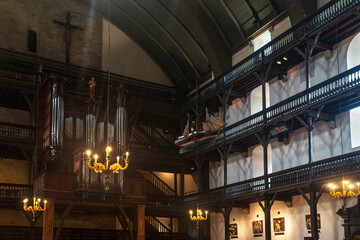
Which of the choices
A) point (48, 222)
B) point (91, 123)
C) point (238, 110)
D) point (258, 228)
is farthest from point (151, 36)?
point (48, 222)

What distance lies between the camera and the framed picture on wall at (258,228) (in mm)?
25030

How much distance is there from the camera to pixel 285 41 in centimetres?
2288

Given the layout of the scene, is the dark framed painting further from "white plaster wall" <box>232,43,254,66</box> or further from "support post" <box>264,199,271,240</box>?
"white plaster wall" <box>232,43,254,66</box>

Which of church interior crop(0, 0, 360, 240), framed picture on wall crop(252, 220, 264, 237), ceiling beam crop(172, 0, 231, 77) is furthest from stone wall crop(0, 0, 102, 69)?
framed picture on wall crop(252, 220, 264, 237)

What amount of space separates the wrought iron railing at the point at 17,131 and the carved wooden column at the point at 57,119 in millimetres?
2218

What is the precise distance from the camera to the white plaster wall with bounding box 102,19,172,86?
32303 millimetres

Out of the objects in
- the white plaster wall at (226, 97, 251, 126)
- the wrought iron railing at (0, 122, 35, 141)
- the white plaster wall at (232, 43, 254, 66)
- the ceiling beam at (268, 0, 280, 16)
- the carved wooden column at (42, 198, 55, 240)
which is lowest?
the carved wooden column at (42, 198, 55, 240)

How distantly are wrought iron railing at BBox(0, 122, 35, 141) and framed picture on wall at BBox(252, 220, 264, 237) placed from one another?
13.1 metres

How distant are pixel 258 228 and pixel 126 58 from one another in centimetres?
1511

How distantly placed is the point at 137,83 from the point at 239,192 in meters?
11.0

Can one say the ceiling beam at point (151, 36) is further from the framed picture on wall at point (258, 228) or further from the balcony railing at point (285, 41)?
the framed picture on wall at point (258, 228)

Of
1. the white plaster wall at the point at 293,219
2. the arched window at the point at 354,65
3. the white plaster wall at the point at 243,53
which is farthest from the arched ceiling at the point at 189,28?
the white plaster wall at the point at 293,219

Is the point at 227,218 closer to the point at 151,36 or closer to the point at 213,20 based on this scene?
the point at 213,20

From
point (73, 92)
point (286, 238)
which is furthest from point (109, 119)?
point (286, 238)
